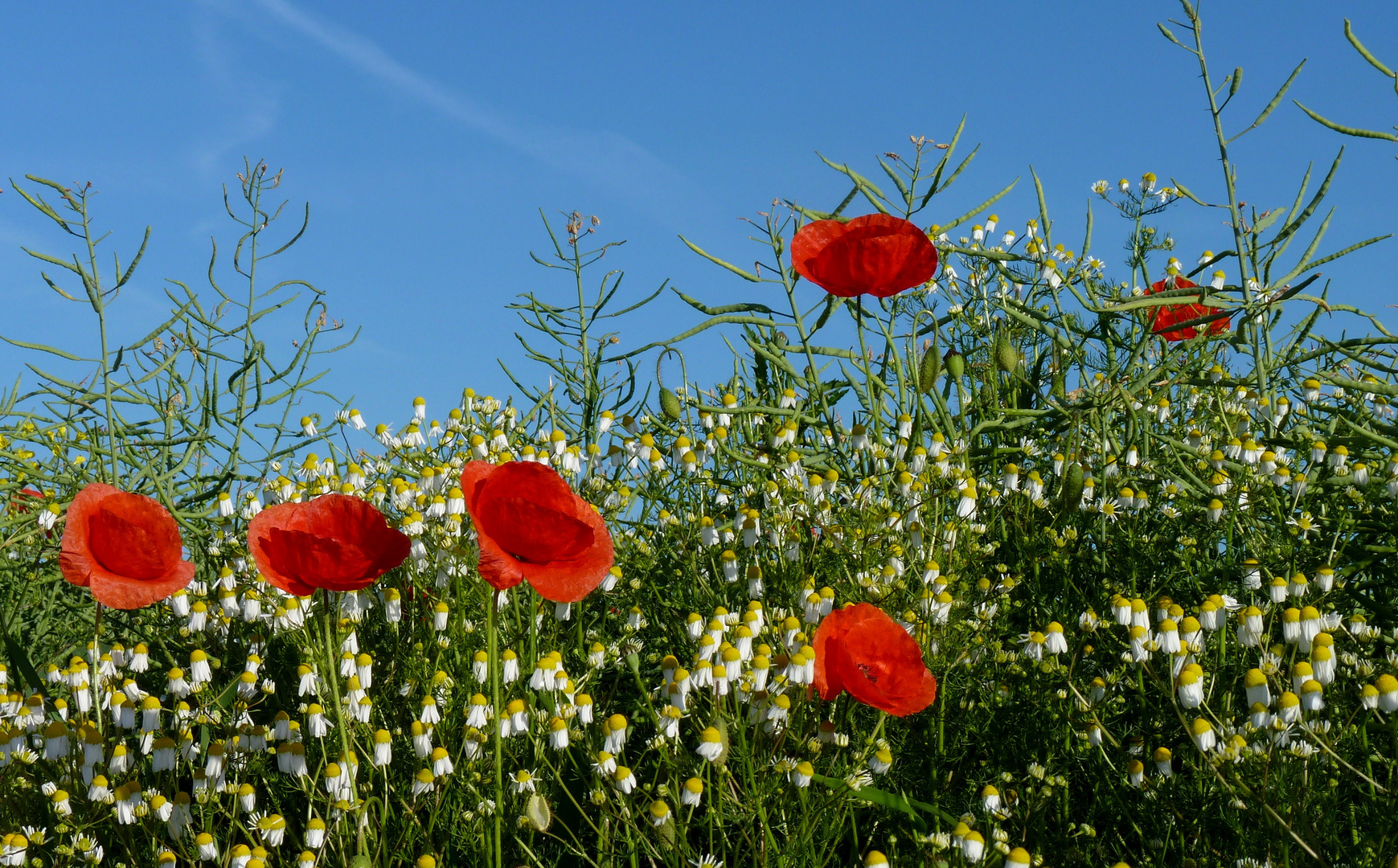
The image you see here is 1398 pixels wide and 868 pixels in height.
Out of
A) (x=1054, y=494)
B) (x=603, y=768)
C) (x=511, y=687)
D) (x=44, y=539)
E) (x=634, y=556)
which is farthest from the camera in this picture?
(x=44, y=539)

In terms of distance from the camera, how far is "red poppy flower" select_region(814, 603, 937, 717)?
2.09m

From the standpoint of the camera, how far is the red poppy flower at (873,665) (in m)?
2.09

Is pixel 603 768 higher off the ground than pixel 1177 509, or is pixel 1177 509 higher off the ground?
pixel 1177 509

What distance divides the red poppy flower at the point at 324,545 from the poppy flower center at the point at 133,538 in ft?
1.32

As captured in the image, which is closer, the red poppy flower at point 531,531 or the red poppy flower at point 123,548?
the red poppy flower at point 531,531

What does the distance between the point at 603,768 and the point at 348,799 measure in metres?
0.55

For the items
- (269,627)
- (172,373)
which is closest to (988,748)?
(269,627)

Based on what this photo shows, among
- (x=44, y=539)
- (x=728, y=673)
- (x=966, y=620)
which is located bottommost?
(x=728, y=673)

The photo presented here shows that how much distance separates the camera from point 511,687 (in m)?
2.56

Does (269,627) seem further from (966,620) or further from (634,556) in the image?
(966,620)

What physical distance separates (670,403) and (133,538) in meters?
1.59

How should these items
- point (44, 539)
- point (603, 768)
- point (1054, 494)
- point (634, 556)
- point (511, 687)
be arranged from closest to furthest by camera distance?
point (603, 768), point (511, 687), point (634, 556), point (1054, 494), point (44, 539)

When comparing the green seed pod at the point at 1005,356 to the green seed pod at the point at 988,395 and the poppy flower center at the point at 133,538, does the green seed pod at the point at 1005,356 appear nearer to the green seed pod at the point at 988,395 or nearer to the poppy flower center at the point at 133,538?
the green seed pod at the point at 988,395

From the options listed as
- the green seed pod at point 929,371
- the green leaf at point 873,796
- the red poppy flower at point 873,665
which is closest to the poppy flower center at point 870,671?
the red poppy flower at point 873,665
